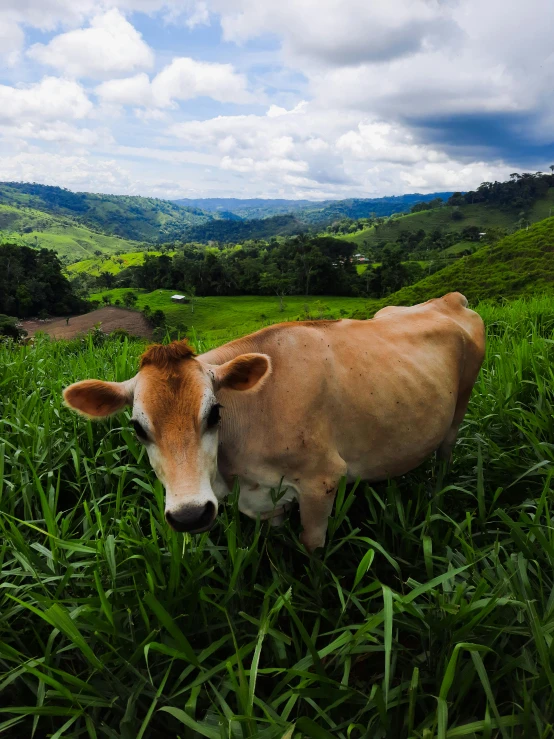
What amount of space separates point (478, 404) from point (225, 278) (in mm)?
113984

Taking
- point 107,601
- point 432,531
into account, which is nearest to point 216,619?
point 107,601

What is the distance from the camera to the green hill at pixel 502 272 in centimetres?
5144

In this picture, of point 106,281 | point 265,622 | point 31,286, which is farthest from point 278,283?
point 265,622

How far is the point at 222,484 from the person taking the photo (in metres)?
3.39

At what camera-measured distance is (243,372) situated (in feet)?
10.2

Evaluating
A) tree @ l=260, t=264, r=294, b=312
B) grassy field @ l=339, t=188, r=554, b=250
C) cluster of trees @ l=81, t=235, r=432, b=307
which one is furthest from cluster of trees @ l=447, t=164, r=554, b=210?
tree @ l=260, t=264, r=294, b=312

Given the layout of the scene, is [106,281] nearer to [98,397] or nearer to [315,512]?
[98,397]

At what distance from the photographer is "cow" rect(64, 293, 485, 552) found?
9.02 ft

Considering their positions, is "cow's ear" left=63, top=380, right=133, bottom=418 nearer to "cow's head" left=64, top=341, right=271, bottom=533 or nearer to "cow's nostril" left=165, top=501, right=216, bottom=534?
"cow's head" left=64, top=341, right=271, bottom=533

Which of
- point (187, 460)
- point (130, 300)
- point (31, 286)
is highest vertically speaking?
point (187, 460)

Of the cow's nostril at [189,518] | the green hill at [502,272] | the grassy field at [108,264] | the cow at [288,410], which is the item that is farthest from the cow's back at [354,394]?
the grassy field at [108,264]

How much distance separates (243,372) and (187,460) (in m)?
0.72

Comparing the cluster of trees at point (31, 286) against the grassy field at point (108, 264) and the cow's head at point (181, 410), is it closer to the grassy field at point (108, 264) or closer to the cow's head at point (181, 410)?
the grassy field at point (108, 264)

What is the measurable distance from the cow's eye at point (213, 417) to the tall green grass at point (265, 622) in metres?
0.69
